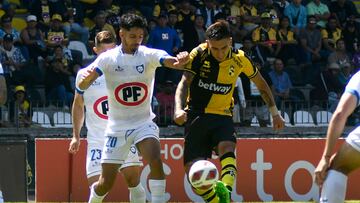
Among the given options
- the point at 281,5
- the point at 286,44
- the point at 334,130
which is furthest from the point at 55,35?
the point at 334,130

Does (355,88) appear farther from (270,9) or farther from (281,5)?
(281,5)

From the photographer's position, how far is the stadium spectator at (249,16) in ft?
78.2

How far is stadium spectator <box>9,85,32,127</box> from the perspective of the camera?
64.2ft

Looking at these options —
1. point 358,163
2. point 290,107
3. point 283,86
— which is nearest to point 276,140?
point 290,107

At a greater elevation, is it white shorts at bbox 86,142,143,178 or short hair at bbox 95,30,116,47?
short hair at bbox 95,30,116,47

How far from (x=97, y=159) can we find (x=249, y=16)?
1265 centimetres

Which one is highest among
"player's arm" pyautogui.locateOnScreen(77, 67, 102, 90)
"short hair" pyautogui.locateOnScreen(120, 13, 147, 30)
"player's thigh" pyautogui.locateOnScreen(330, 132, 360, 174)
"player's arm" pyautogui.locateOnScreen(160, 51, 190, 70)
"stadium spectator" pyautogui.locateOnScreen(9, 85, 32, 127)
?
"short hair" pyautogui.locateOnScreen(120, 13, 147, 30)

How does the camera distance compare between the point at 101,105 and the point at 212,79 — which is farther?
the point at 101,105

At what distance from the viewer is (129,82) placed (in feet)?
35.9

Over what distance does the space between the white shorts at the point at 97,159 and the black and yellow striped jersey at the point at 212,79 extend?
2.81 feet

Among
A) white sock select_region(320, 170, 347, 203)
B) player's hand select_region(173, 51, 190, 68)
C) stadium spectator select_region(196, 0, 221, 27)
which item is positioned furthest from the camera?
stadium spectator select_region(196, 0, 221, 27)

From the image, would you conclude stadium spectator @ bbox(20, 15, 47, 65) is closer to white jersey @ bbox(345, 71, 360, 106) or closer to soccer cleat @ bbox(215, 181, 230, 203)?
soccer cleat @ bbox(215, 181, 230, 203)

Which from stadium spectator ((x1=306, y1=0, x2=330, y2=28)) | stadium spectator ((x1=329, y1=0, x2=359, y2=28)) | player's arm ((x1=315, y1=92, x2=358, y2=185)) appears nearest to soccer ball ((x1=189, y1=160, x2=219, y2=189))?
player's arm ((x1=315, y1=92, x2=358, y2=185))

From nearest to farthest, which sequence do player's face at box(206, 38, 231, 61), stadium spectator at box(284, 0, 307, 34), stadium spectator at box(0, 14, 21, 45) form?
player's face at box(206, 38, 231, 61), stadium spectator at box(0, 14, 21, 45), stadium spectator at box(284, 0, 307, 34)
